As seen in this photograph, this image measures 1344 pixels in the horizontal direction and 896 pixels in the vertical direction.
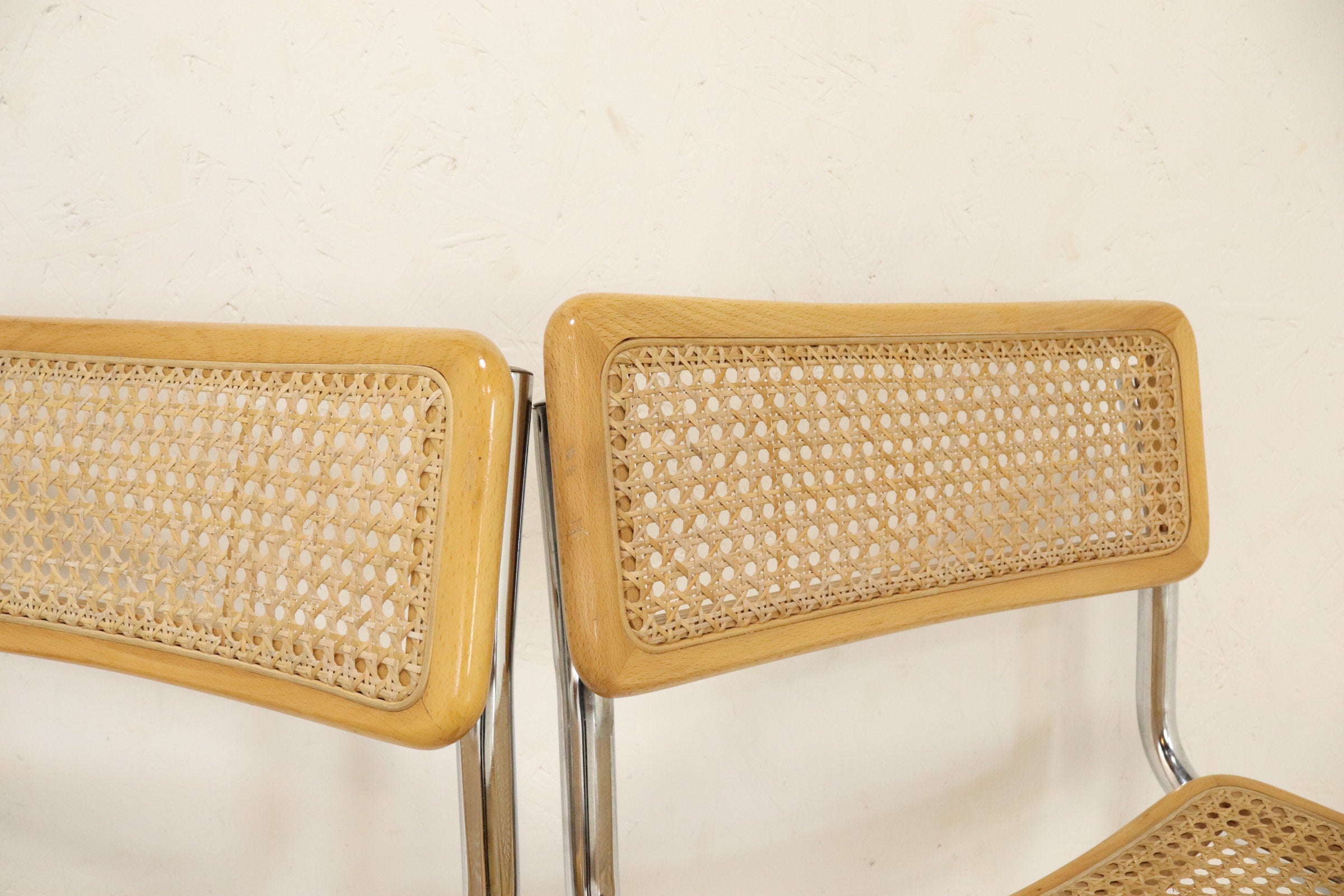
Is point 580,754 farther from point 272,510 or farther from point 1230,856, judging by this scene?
point 1230,856

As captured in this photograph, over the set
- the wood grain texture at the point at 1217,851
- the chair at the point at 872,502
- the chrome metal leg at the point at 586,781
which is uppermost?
the chair at the point at 872,502

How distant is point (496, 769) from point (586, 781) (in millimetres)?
46

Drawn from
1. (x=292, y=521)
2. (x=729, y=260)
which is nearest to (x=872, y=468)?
(x=729, y=260)

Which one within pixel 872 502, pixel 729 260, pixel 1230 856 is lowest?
pixel 1230 856

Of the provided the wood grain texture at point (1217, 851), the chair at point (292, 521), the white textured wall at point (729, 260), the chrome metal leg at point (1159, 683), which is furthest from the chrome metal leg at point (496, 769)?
the chrome metal leg at point (1159, 683)

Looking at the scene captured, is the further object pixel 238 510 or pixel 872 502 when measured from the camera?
pixel 872 502

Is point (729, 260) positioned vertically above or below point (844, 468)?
above

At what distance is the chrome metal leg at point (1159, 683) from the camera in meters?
0.60

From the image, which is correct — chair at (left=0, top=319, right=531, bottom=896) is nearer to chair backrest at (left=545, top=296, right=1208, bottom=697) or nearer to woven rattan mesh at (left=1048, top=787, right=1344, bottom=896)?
chair backrest at (left=545, top=296, right=1208, bottom=697)

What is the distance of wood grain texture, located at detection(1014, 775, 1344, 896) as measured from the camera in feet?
1.50

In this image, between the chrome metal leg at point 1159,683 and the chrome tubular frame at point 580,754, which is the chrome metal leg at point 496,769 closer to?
the chrome tubular frame at point 580,754

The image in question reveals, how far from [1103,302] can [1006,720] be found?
39cm

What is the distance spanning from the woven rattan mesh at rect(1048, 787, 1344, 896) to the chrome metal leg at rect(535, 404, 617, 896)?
0.24 m

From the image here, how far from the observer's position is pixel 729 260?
62 cm
